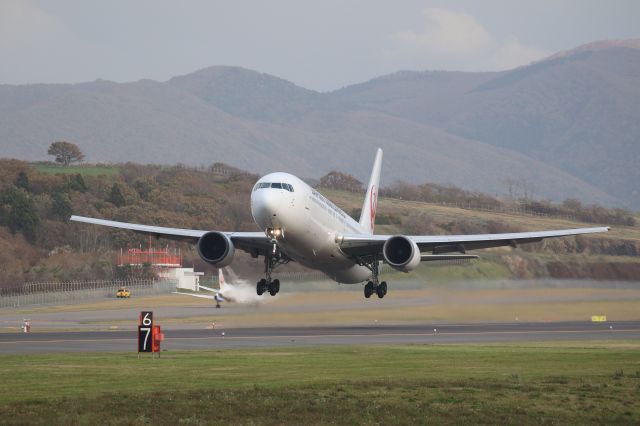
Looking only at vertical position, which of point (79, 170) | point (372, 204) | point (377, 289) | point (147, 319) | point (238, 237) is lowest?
point (147, 319)

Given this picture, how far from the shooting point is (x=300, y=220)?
163ft

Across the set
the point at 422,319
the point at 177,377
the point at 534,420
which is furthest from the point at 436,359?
the point at 422,319

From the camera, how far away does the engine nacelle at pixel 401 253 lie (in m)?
54.0

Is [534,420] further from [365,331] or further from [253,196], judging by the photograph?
[365,331]

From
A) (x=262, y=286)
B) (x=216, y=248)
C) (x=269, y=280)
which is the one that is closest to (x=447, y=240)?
(x=269, y=280)

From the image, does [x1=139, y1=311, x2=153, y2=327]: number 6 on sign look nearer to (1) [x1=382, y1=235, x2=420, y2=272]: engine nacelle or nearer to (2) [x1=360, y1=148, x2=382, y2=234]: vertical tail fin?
(1) [x1=382, y1=235, x2=420, y2=272]: engine nacelle

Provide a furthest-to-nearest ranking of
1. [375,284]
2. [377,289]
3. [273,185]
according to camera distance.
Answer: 1. [375,284]
2. [377,289]
3. [273,185]

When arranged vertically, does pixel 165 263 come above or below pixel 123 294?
above

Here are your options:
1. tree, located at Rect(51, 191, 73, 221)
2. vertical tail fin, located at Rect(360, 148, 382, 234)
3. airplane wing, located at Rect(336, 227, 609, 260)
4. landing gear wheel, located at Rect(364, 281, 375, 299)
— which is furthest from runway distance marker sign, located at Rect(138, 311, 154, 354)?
tree, located at Rect(51, 191, 73, 221)

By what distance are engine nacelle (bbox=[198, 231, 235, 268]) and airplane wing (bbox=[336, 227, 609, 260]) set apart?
531 centimetres

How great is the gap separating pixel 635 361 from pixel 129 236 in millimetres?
102488

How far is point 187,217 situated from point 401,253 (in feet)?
353

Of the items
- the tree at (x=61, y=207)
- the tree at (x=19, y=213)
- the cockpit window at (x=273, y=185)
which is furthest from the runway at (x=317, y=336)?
the tree at (x=61, y=207)

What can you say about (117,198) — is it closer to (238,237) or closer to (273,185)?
(238,237)
